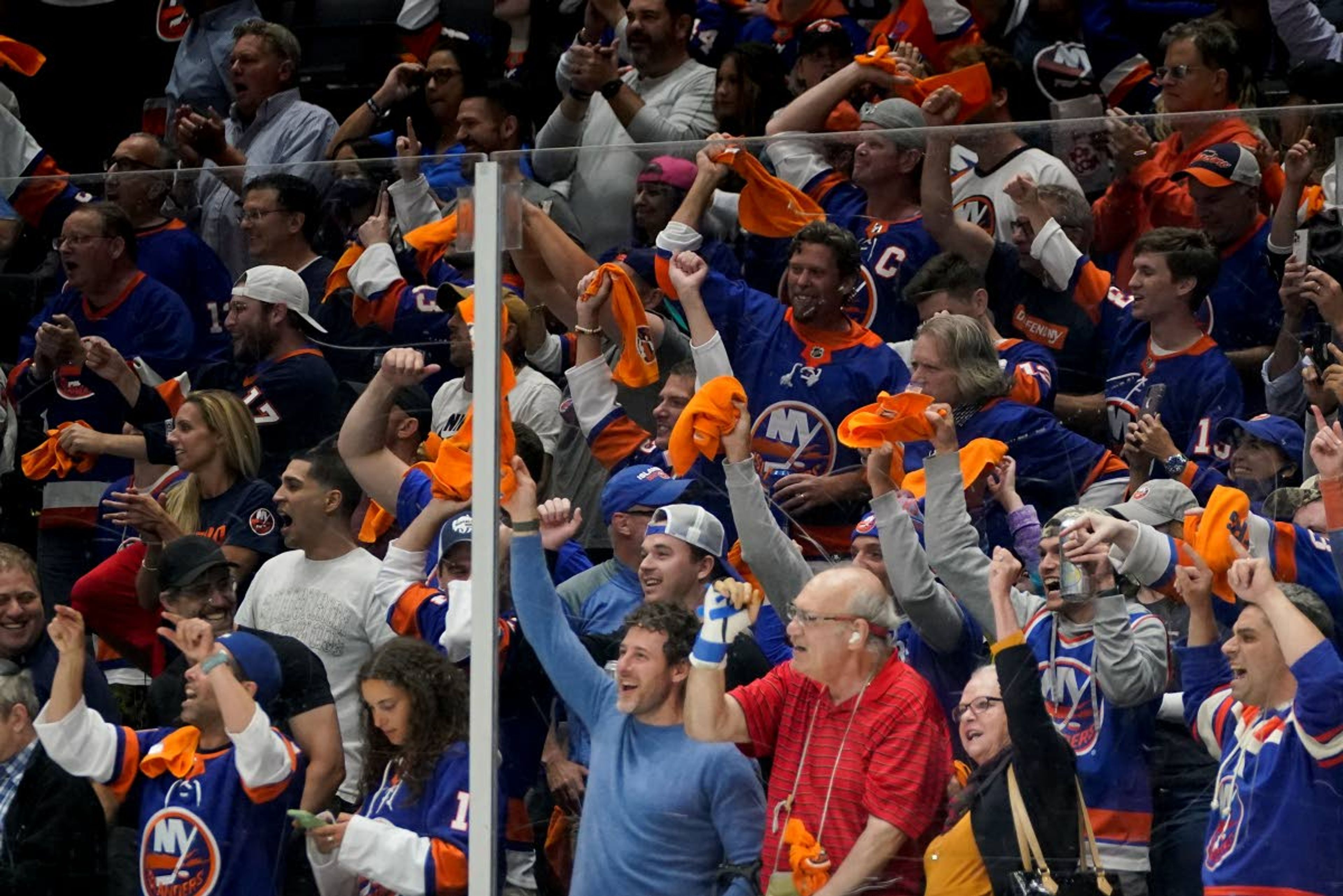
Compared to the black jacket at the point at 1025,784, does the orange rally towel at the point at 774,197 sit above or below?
above

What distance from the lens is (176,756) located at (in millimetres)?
5445

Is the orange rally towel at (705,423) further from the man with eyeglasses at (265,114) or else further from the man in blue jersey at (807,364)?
the man with eyeglasses at (265,114)

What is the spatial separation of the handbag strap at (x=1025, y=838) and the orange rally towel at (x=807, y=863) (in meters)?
0.41

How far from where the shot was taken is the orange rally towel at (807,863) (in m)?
4.96

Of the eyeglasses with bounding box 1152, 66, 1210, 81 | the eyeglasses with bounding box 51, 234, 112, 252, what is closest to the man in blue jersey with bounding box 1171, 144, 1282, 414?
the eyeglasses with bounding box 1152, 66, 1210, 81

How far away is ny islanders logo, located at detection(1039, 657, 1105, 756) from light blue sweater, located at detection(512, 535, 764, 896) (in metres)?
0.67

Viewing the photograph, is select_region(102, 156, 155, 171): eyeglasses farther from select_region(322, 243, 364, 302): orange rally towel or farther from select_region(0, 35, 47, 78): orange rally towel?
select_region(322, 243, 364, 302): orange rally towel

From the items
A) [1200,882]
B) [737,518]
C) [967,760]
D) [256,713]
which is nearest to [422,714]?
[256,713]

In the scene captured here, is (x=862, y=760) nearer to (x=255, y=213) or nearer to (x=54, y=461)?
(x=255, y=213)

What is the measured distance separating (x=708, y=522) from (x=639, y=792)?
634 millimetres

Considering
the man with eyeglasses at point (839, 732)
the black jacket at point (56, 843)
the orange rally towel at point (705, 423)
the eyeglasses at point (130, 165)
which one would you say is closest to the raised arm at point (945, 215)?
the orange rally towel at point (705, 423)

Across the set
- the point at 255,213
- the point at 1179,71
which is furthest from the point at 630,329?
the point at 1179,71

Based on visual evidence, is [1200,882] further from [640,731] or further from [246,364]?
[246,364]

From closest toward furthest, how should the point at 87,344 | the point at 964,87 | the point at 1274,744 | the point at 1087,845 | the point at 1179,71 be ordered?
the point at 1274,744
the point at 1087,845
the point at 87,344
the point at 964,87
the point at 1179,71
